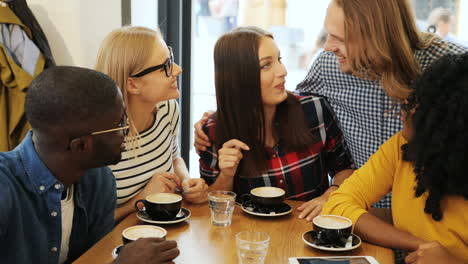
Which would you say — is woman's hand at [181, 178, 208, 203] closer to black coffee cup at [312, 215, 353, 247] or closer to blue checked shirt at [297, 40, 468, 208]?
black coffee cup at [312, 215, 353, 247]

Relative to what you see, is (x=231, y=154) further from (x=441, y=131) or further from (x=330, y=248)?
(x=441, y=131)

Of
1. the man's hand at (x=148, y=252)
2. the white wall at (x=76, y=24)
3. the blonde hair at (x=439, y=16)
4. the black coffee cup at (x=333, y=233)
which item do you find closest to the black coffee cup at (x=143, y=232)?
the man's hand at (x=148, y=252)

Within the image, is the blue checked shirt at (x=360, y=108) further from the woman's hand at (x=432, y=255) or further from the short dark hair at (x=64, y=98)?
the short dark hair at (x=64, y=98)

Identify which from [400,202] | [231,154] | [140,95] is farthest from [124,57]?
[400,202]

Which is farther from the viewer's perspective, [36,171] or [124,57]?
[124,57]

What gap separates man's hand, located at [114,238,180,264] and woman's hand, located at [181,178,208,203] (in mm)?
617

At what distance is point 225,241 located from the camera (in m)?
1.61

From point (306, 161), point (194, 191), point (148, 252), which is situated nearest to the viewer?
point (148, 252)

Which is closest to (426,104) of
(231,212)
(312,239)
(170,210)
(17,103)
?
(312,239)

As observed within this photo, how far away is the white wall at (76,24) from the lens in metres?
2.89

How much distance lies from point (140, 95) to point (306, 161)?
29.1 inches

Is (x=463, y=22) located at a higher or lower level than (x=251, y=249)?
higher

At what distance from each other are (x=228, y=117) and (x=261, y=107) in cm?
14

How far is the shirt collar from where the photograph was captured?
1.50 meters
